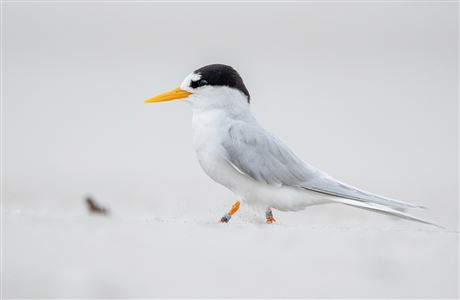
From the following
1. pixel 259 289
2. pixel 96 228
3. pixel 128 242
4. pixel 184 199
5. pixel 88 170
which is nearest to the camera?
pixel 259 289

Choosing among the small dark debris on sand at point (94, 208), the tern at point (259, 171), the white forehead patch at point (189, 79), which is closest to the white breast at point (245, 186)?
the tern at point (259, 171)

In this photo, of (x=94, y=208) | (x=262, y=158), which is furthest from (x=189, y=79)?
(x=94, y=208)

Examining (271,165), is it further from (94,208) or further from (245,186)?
(94,208)

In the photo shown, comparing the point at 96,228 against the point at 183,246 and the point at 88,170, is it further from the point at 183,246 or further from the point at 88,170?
the point at 88,170

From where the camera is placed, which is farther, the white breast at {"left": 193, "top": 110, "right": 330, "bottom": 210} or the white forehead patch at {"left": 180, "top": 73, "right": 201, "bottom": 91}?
the white forehead patch at {"left": 180, "top": 73, "right": 201, "bottom": 91}

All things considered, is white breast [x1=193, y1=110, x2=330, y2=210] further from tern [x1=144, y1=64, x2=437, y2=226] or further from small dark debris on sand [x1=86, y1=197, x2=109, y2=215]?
small dark debris on sand [x1=86, y1=197, x2=109, y2=215]

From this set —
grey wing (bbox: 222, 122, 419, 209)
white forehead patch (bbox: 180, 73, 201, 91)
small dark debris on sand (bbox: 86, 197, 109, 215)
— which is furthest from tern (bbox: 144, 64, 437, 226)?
small dark debris on sand (bbox: 86, 197, 109, 215)

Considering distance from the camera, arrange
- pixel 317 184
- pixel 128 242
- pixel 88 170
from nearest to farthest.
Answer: pixel 128 242, pixel 317 184, pixel 88 170

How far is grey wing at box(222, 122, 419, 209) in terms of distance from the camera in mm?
4613

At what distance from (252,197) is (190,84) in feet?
2.85

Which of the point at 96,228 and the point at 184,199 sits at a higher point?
the point at 96,228

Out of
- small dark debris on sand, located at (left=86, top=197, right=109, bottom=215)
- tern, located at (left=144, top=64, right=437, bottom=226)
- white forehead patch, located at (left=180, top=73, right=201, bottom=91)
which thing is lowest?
small dark debris on sand, located at (left=86, top=197, right=109, bottom=215)

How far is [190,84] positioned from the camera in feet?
16.6

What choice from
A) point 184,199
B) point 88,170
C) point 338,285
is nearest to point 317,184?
point 338,285
